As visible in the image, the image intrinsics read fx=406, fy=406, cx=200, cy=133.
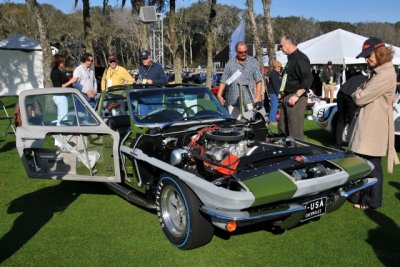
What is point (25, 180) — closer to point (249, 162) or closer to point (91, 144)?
point (91, 144)

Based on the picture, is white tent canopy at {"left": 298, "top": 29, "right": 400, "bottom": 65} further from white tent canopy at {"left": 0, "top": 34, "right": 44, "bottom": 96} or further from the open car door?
white tent canopy at {"left": 0, "top": 34, "right": 44, "bottom": 96}

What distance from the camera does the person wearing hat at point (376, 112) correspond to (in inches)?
179

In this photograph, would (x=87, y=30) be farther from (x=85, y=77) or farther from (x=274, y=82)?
(x=85, y=77)

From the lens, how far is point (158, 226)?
15.0ft

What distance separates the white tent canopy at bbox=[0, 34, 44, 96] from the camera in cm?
2391

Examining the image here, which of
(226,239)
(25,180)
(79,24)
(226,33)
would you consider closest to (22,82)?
(25,180)

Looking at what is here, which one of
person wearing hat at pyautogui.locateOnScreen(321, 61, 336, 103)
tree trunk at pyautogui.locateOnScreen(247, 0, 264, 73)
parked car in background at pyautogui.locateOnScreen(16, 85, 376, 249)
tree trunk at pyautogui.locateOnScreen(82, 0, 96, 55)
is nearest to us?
parked car in background at pyautogui.locateOnScreen(16, 85, 376, 249)

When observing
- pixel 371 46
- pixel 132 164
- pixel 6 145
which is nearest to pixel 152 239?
pixel 132 164

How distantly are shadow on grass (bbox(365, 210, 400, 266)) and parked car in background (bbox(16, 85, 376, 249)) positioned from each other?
1.61 ft

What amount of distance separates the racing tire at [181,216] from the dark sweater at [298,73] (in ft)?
8.38

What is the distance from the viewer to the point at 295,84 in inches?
224

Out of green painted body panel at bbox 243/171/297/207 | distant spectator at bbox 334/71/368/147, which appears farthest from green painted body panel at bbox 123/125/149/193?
distant spectator at bbox 334/71/368/147

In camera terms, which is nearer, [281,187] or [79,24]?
[281,187]

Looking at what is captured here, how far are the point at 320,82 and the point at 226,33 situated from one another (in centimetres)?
6157
